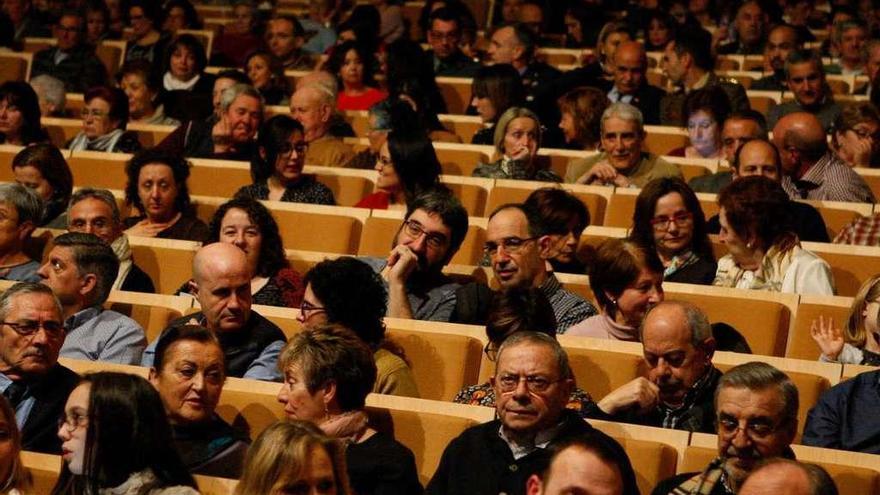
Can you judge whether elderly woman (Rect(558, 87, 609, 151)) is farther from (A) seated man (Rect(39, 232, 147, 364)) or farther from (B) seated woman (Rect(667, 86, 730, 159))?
(A) seated man (Rect(39, 232, 147, 364))

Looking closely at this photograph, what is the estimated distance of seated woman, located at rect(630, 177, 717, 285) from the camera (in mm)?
3566

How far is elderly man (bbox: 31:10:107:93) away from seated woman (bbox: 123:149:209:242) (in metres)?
1.97

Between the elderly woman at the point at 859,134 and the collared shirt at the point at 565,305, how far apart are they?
1376mm

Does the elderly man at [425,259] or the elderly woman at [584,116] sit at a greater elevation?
the elderly woman at [584,116]

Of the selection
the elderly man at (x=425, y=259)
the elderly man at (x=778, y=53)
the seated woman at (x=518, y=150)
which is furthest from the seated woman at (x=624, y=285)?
the elderly man at (x=778, y=53)

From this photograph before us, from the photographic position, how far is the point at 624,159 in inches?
171

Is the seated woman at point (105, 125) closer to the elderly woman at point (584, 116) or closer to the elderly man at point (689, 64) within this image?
the elderly woman at point (584, 116)

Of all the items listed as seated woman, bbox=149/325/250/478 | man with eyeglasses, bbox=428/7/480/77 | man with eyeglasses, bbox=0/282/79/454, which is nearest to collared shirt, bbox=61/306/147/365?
A: man with eyeglasses, bbox=0/282/79/454

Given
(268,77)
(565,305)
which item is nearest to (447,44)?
(268,77)

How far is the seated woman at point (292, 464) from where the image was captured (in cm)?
223

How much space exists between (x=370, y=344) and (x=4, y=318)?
68cm

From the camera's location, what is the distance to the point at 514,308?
9.80 feet

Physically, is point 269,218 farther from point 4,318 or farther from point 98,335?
point 4,318

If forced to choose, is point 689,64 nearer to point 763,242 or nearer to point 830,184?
point 830,184
